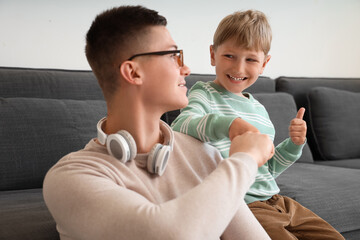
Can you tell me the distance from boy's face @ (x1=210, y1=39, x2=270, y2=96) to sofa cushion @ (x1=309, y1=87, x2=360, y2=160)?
1.51 metres

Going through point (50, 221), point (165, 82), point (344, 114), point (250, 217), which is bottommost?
point (344, 114)

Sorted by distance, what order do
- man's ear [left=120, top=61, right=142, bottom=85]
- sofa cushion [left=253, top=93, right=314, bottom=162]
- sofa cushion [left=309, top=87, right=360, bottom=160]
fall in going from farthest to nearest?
sofa cushion [left=309, top=87, right=360, bottom=160], sofa cushion [left=253, top=93, right=314, bottom=162], man's ear [left=120, top=61, right=142, bottom=85]

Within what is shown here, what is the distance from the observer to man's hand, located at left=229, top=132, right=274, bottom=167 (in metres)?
1.04

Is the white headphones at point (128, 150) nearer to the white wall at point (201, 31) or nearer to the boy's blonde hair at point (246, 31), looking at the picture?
the boy's blonde hair at point (246, 31)

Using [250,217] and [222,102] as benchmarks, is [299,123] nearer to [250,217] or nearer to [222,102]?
Answer: [222,102]

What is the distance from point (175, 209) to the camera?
0.91m

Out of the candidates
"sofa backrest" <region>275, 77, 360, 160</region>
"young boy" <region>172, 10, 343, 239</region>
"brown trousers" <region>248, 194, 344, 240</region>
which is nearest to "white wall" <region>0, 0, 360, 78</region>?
"sofa backrest" <region>275, 77, 360, 160</region>

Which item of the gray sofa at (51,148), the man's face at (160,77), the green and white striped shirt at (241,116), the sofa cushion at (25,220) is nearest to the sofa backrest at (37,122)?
the gray sofa at (51,148)

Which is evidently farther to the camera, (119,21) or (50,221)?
(50,221)

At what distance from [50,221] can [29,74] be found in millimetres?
1055

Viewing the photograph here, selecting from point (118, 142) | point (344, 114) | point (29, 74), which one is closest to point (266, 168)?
point (118, 142)

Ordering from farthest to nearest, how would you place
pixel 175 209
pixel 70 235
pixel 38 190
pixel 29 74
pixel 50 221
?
pixel 29 74, pixel 38 190, pixel 50 221, pixel 70 235, pixel 175 209

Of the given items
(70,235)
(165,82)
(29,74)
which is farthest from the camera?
(29,74)

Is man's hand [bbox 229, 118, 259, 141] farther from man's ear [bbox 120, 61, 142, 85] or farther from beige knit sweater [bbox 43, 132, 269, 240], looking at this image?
man's ear [bbox 120, 61, 142, 85]
